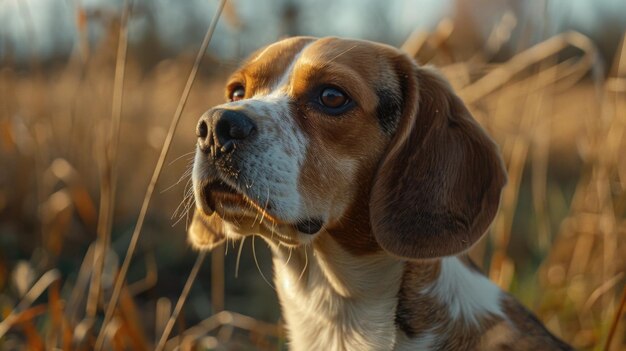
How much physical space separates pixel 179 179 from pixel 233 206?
0.63 m

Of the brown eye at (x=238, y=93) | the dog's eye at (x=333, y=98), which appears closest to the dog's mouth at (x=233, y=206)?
the dog's eye at (x=333, y=98)

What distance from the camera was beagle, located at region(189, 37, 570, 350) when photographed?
118 inches

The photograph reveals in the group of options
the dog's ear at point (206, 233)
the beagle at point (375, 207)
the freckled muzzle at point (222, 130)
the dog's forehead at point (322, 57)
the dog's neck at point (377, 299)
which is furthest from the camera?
the dog's ear at point (206, 233)

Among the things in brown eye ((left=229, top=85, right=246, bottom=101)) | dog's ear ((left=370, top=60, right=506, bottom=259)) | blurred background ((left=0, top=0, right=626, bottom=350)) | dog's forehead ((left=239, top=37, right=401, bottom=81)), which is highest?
dog's forehead ((left=239, top=37, right=401, bottom=81))

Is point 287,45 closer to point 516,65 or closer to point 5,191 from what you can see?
point 516,65

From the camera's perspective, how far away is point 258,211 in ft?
9.38

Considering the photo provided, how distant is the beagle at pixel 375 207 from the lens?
2986mm

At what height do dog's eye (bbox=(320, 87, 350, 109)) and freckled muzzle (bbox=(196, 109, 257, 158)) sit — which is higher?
freckled muzzle (bbox=(196, 109, 257, 158))

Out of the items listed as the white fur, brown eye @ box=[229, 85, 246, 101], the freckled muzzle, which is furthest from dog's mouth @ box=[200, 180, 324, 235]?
brown eye @ box=[229, 85, 246, 101]

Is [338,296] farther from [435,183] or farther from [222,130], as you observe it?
[222,130]

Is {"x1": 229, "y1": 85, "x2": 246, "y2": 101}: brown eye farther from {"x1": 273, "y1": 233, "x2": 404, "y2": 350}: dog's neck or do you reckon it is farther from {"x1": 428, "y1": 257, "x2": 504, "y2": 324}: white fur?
{"x1": 428, "y1": 257, "x2": 504, "y2": 324}: white fur

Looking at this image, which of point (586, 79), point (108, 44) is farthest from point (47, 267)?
point (586, 79)

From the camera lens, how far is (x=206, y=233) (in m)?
3.59

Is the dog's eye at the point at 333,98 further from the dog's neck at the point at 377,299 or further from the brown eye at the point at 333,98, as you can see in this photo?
the dog's neck at the point at 377,299
